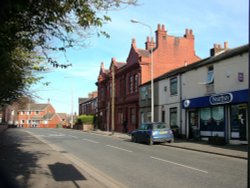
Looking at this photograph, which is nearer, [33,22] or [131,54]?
[33,22]

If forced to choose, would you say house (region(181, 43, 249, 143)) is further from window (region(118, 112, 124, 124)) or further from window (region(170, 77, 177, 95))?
window (region(118, 112, 124, 124))

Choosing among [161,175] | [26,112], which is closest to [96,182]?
[161,175]

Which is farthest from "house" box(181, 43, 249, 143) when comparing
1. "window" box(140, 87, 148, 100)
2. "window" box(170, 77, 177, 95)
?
"window" box(140, 87, 148, 100)

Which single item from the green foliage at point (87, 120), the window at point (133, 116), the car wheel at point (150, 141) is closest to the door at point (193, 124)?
the car wheel at point (150, 141)

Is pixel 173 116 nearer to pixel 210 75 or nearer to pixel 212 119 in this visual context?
pixel 212 119

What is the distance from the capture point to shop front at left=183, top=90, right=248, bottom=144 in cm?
2241

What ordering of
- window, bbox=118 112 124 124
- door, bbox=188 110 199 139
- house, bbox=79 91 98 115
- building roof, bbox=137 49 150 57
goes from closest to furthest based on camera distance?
door, bbox=188 110 199 139
building roof, bbox=137 49 150 57
window, bbox=118 112 124 124
house, bbox=79 91 98 115

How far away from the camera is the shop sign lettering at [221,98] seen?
23.2 metres

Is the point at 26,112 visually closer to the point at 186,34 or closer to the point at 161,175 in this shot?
the point at 186,34

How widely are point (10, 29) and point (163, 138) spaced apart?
19.5 m

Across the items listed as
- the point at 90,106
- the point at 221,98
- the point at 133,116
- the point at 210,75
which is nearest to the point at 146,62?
the point at 133,116

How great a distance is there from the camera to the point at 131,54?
47.8 metres

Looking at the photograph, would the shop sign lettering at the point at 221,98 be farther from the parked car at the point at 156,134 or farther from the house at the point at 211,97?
the parked car at the point at 156,134

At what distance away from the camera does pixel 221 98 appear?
24188 mm
